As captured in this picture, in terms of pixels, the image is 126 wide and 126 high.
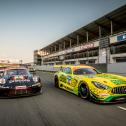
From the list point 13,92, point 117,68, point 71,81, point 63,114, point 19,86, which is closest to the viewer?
point 63,114

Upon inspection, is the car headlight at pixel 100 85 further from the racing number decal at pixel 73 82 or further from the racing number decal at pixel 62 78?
the racing number decal at pixel 62 78

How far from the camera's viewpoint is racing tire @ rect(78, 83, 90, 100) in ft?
22.1

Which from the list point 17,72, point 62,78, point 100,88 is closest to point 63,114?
point 100,88

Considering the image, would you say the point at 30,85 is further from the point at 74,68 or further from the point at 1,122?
the point at 1,122

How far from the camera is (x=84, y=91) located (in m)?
7.03

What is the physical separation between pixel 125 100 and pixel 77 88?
193 cm

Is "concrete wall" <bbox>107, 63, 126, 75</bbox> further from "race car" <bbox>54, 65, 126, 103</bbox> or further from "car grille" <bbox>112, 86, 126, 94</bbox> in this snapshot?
"car grille" <bbox>112, 86, 126, 94</bbox>

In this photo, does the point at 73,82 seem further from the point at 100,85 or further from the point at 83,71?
the point at 100,85

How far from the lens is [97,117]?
4781 millimetres

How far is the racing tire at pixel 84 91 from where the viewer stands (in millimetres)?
6742

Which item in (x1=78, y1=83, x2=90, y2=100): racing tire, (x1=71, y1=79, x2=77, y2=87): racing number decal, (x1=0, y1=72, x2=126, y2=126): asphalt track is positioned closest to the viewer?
(x1=0, y1=72, x2=126, y2=126): asphalt track

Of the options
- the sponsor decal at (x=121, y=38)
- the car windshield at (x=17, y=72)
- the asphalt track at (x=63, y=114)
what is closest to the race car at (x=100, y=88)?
the asphalt track at (x=63, y=114)

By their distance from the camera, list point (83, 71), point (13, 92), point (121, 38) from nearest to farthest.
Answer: point (13, 92) → point (83, 71) → point (121, 38)

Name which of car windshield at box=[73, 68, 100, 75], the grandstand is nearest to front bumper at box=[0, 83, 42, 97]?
car windshield at box=[73, 68, 100, 75]
